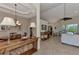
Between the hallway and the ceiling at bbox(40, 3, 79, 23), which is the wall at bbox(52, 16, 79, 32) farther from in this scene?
the hallway

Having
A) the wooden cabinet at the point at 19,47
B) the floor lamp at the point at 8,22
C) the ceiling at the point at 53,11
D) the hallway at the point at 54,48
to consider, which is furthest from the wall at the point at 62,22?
the floor lamp at the point at 8,22

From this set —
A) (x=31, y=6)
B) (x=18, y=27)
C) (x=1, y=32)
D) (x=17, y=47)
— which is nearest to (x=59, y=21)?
(x=31, y=6)

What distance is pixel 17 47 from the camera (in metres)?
1.76

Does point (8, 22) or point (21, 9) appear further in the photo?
point (21, 9)

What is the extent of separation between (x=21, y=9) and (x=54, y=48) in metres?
1.03

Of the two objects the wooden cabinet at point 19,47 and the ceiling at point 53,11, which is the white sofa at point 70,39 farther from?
the wooden cabinet at point 19,47

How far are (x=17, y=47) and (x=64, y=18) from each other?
3.60 feet

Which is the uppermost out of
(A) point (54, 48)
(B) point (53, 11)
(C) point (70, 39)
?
(B) point (53, 11)

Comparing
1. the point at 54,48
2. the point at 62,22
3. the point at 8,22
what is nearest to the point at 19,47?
the point at 8,22

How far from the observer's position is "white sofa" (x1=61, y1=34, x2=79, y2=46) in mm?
1801

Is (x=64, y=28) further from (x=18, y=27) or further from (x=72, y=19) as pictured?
(x=18, y=27)

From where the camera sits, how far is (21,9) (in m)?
1.79

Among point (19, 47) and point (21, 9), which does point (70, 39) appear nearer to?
point (19, 47)

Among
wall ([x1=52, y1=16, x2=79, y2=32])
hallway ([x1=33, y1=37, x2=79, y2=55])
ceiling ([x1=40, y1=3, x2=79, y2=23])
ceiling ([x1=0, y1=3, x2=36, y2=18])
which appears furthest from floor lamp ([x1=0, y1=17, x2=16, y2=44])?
wall ([x1=52, y1=16, x2=79, y2=32])
